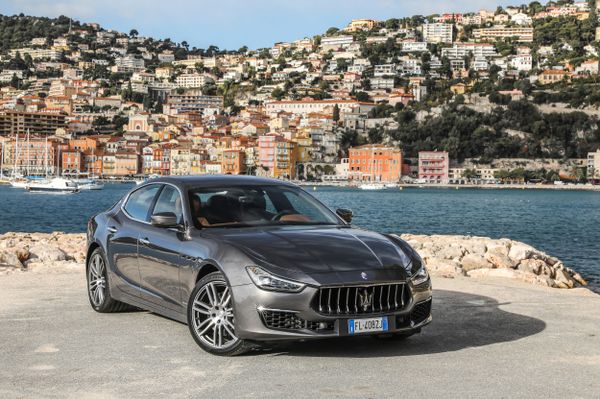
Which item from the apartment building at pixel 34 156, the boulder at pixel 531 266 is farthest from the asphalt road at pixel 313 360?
the apartment building at pixel 34 156

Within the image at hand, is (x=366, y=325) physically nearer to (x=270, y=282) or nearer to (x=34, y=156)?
(x=270, y=282)

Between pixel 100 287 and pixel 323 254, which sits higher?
pixel 323 254

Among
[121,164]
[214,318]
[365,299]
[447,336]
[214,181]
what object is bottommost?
[121,164]

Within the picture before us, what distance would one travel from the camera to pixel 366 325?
20.7 feet

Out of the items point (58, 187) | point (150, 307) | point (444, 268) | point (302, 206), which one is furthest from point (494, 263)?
point (58, 187)

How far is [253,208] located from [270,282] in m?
1.25

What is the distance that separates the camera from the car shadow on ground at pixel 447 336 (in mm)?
6711

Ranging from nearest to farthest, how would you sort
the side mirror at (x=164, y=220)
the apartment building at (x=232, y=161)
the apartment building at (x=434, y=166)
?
the side mirror at (x=164, y=220), the apartment building at (x=232, y=161), the apartment building at (x=434, y=166)

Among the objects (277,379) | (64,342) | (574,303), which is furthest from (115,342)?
(574,303)

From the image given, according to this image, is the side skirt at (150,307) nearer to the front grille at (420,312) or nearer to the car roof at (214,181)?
the car roof at (214,181)

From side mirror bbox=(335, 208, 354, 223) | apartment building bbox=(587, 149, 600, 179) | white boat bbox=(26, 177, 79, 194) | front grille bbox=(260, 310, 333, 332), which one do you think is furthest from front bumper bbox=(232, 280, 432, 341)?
apartment building bbox=(587, 149, 600, 179)

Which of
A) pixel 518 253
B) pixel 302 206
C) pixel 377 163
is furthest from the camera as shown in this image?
pixel 377 163

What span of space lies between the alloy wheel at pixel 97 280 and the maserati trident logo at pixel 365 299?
299 cm

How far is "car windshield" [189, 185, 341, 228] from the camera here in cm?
728
